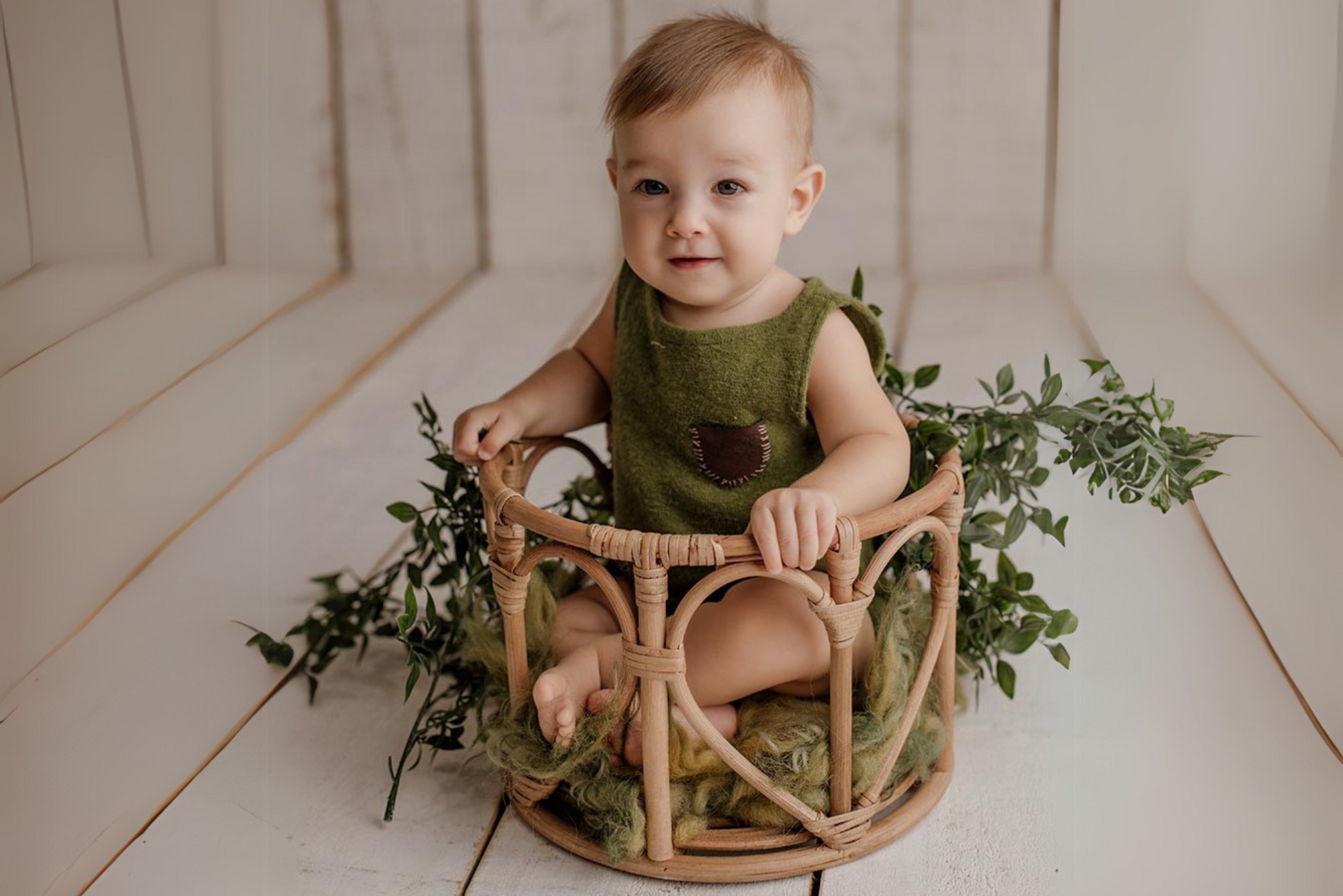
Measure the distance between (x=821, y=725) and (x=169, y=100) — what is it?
1365 millimetres

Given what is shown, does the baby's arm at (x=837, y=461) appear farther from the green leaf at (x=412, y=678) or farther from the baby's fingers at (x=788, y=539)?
the green leaf at (x=412, y=678)

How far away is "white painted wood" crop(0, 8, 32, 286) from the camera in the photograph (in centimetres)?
139

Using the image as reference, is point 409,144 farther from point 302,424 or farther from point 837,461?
point 837,461

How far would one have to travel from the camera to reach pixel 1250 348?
1.55m

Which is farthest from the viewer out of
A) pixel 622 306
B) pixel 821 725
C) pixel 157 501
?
pixel 157 501

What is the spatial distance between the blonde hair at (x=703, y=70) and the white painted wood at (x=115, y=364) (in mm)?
761

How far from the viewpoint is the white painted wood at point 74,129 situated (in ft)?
4.87

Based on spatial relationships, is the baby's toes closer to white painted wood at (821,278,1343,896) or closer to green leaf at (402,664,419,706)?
green leaf at (402,664,419,706)

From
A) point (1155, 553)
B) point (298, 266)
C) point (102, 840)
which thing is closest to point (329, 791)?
point (102, 840)

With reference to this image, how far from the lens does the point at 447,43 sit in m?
2.34

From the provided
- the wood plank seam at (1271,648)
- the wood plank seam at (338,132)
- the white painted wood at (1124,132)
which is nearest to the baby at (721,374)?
the wood plank seam at (1271,648)

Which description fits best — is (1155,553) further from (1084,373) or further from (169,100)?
(169,100)

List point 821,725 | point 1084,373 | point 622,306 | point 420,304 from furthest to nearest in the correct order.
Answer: point 420,304, point 1084,373, point 622,306, point 821,725

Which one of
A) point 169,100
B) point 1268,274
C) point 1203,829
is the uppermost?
point 169,100
